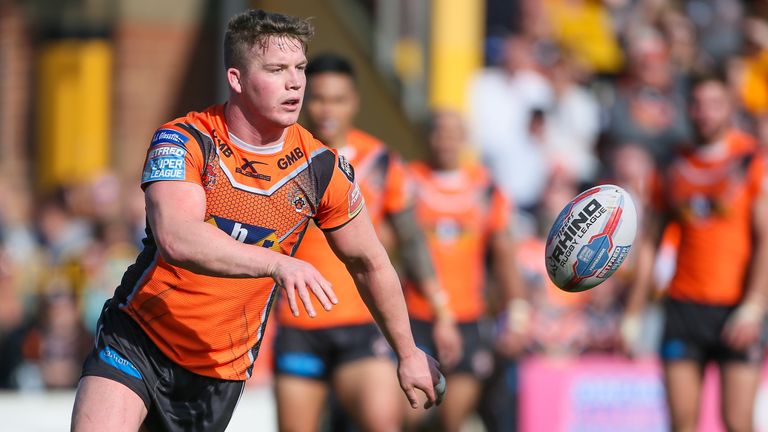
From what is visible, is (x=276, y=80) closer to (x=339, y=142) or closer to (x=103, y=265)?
(x=339, y=142)

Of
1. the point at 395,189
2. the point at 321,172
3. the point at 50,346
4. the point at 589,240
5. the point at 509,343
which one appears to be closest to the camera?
the point at 321,172

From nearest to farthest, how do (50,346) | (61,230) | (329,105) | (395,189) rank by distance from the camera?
(329,105)
(395,189)
(50,346)
(61,230)

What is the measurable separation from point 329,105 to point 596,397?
4344 millimetres

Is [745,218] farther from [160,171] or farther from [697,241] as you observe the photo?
[160,171]

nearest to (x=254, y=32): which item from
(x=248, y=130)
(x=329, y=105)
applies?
(x=248, y=130)

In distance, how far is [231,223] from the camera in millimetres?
4926

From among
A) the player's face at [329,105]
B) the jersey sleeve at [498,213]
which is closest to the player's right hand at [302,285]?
the player's face at [329,105]

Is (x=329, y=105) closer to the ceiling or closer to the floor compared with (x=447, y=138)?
closer to the ceiling

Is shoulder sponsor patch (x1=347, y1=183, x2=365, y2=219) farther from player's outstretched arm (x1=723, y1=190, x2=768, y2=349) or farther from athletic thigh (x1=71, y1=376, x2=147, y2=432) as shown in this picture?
player's outstretched arm (x1=723, y1=190, x2=768, y2=349)

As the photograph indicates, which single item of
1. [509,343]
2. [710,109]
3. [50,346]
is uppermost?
[710,109]

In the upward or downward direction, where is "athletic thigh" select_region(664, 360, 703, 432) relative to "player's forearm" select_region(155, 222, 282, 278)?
downward

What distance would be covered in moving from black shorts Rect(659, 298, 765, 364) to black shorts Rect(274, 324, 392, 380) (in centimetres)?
225

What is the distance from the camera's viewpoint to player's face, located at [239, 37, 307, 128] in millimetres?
4832

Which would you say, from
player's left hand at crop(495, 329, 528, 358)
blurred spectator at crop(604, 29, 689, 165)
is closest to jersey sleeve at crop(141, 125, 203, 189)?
player's left hand at crop(495, 329, 528, 358)
